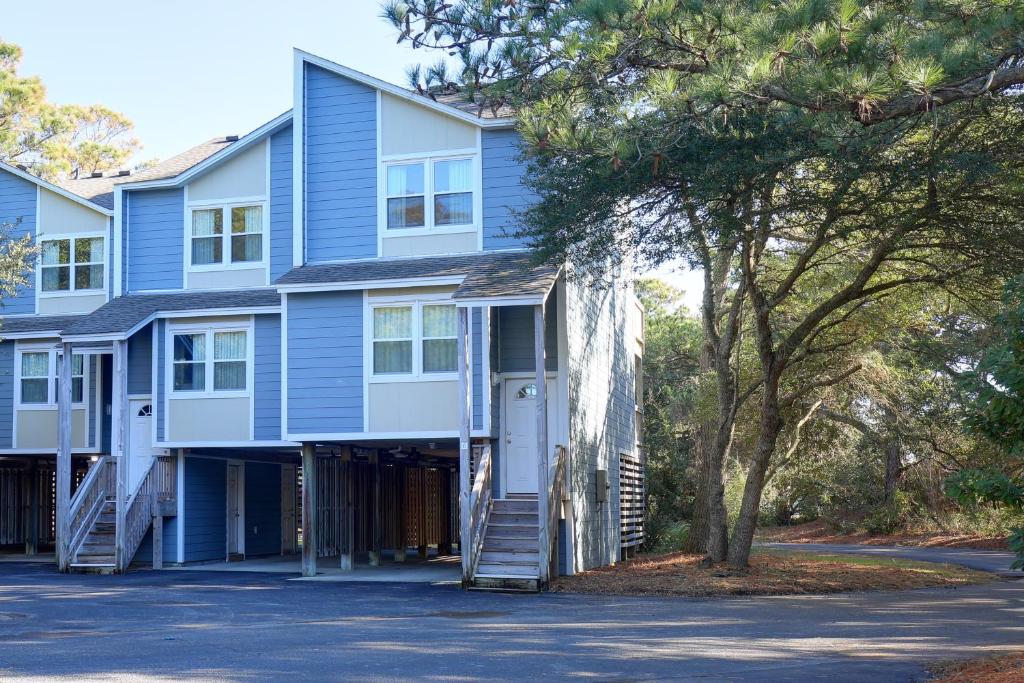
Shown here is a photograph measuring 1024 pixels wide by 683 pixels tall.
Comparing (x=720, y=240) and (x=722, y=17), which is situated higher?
(x=722, y=17)

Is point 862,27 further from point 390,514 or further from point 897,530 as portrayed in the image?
point 897,530

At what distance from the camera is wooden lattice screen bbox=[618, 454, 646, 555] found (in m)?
25.5

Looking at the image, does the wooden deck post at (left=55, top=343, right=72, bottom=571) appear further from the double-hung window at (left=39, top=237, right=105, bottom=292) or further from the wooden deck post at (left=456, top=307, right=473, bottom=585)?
the wooden deck post at (left=456, top=307, right=473, bottom=585)

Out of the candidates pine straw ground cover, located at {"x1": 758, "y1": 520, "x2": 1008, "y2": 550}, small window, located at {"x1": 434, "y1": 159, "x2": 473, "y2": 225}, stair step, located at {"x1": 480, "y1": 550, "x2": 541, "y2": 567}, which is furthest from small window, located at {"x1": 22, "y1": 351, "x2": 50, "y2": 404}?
pine straw ground cover, located at {"x1": 758, "y1": 520, "x2": 1008, "y2": 550}

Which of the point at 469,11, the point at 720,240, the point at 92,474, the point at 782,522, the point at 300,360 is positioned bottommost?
the point at 782,522

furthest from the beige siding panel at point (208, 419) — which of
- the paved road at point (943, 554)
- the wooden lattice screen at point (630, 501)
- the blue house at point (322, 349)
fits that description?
the paved road at point (943, 554)

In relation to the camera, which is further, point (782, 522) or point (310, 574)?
point (782, 522)

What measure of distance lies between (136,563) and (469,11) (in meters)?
15.5

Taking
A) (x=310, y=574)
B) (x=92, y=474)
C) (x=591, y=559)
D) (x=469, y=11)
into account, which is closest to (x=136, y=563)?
(x=92, y=474)

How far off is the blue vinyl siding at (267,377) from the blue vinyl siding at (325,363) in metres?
1.42

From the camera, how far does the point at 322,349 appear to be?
20.3 m

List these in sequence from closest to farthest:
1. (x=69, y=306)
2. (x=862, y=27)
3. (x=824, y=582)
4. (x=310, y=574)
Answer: (x=862, y=27), (x=824, y=582), (x=310, y=574), (x=69, y=306)

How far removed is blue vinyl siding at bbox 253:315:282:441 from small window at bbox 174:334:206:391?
1.18m

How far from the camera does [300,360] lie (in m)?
20.3
